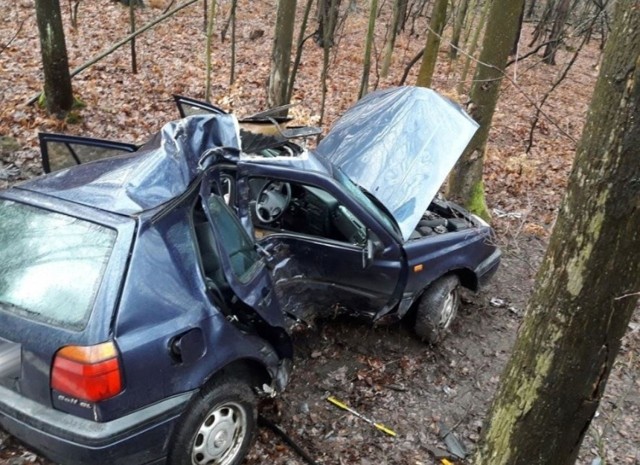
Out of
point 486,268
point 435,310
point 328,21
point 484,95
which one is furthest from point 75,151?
point 328,21

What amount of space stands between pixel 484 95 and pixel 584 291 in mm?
5340

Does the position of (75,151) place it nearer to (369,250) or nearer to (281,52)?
(369,250)

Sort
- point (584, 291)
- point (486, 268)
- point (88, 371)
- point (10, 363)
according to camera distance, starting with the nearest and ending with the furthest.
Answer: point (584, 291)
point (88, 371)
point (10, 363)
point (486, 268)

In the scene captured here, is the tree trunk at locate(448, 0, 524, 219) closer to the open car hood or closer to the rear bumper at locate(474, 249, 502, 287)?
the open car hood

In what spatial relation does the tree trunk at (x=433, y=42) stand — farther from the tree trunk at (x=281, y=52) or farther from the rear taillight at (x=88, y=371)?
the rear taillight at (x=88, y=371)

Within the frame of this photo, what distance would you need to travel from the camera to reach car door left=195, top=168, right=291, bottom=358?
3238mm

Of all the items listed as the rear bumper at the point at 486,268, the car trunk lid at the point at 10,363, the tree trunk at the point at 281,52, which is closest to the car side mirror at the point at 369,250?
the rear bumper at the point at 486,268

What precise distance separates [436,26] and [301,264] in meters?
6.02

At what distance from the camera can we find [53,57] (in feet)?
26.4

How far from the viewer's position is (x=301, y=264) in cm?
442

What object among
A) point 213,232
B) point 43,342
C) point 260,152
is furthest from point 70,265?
point 260,152

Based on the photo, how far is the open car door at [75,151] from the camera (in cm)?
411

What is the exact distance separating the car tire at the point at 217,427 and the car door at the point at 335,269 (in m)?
1.15

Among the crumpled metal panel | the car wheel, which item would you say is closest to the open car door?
the crumpled metal panel
